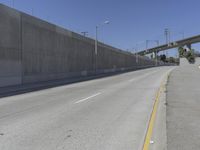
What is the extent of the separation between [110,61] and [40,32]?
109 ft

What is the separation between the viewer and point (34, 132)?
755cm

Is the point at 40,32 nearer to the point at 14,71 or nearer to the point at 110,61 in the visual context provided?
the point at 14,71

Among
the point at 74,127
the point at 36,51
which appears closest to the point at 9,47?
the point at 36,51

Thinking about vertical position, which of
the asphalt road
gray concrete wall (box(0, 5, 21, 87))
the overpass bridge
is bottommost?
the asphalt road

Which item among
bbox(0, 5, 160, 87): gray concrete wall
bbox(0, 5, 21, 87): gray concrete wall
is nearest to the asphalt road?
bbox(0, 5, 21, 87): gray concrete wall

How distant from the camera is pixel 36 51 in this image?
2808cm

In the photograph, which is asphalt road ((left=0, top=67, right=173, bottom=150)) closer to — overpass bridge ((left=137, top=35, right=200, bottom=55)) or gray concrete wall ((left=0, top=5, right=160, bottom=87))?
gray concrete wall ((left=0, top=5, right=160, bottom=87))

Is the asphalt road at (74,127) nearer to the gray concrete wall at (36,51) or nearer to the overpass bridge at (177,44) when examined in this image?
the gray concrete wall at (36,51)

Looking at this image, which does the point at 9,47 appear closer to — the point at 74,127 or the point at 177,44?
the point at 74,127

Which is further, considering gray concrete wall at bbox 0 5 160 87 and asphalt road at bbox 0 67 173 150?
gray concrete wall at bbox 0 5 160 87

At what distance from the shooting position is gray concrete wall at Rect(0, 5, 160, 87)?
Answer: 2331 centimetres

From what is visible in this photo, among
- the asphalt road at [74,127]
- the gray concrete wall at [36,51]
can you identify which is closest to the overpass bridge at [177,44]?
the gray concrete wall at [36,51]

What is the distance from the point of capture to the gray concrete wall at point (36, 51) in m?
23.3

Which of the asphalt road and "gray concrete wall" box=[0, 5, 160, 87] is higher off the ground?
"gray concrete wall" box=[0, 5, 160, 87]
